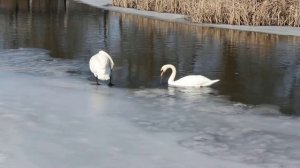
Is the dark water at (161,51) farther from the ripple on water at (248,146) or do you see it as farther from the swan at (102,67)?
the ripple on water at (248,146)

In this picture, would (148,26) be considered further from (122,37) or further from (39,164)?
(39,164)

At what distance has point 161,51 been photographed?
14.4 metres

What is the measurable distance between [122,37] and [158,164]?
1149 cm

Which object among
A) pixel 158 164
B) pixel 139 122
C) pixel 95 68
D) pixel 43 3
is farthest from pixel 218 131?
pixel 43 3

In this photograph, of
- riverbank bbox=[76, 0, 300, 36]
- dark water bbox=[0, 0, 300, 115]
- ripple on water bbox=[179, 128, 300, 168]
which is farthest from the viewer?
riverbank bbox=[76, 0, 300, 36]

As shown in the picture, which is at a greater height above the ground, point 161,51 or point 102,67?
point 161,51

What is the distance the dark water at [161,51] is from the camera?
413 inches

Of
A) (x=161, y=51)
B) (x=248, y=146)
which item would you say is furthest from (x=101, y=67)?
(x=161, y=51)

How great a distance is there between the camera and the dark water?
34.4ft

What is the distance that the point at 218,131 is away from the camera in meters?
7.18

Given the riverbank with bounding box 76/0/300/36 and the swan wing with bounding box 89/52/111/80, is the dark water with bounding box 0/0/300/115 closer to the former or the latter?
the swan wing with bounding box 89/52/111/80

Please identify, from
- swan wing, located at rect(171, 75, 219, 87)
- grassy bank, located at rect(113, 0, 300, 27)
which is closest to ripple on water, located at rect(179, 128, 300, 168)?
swan wing, located at rect(171, 75, 219, 87)

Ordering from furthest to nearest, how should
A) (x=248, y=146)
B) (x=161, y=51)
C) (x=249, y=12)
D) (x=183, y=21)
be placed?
(x=183, y=21) < (x=249, y=12) < (x=161, y=51) < (x=248, y=146)

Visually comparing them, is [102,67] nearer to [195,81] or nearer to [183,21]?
[195,81]
